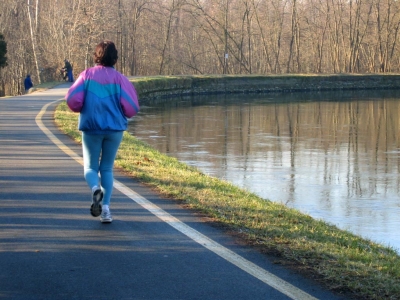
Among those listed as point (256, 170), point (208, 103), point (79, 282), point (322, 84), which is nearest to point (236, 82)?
point (322, 84)

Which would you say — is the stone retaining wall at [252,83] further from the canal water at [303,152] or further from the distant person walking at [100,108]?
the distant person walking at [100,108]

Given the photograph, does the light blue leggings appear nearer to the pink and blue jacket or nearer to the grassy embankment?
the pink and blue jacket

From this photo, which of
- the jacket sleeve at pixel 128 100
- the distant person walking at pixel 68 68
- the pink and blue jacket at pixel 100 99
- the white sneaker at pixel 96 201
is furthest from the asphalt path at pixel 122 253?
the distant person walking at pixel 68 68

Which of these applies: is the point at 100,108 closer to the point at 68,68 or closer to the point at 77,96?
the point at 77,96

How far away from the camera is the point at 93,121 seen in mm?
6387

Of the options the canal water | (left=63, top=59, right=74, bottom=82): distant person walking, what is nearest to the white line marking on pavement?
the canal water

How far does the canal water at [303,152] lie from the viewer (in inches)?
436

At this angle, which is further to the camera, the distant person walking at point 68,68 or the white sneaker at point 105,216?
the distant person walking at point 68,68

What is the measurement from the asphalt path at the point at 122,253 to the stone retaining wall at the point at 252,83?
3144 cm

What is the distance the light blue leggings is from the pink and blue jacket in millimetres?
100

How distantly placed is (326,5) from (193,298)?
65.7 m

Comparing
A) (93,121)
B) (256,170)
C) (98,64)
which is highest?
(98,64)

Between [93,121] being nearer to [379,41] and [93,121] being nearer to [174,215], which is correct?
[174,215]

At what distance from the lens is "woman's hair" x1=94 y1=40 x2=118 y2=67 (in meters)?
6.48
